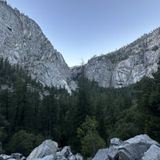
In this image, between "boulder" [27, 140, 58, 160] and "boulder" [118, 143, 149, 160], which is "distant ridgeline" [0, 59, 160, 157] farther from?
"boulder" [118, 143, 149, 160]

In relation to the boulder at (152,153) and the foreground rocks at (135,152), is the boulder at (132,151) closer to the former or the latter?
the foreground rocks at (135,152)

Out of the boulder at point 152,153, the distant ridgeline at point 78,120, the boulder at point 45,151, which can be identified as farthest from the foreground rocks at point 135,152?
the distant ridgeline at point 78,120

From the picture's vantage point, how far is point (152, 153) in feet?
70.0

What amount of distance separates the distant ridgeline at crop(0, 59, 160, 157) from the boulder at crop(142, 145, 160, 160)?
20.7 m

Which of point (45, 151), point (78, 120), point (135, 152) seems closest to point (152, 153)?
point (135, 152)

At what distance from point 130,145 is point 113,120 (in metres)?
60.7

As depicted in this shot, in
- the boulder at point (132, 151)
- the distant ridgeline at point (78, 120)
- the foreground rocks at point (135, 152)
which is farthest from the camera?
the distant ridgeline at point (78, 120)

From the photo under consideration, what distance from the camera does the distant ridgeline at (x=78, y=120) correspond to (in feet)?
155

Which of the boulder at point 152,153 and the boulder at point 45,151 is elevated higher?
the boulder at point 152,153

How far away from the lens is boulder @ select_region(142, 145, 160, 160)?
20938 millimetres

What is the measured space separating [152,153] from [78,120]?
47.8m

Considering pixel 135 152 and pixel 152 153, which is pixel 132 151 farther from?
pixel 152 153

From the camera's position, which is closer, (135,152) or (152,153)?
(152,153)

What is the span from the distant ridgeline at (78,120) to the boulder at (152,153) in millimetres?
20686
